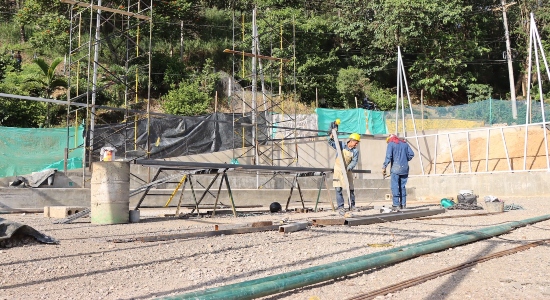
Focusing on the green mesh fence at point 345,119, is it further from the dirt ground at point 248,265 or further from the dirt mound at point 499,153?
the dirt ground at point 248,265

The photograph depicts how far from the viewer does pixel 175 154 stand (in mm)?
22594

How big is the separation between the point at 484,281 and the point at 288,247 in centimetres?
251

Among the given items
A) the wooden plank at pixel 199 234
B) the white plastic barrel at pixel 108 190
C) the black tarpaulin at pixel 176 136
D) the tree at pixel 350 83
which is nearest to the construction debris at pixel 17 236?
the wooden plank at pixel 199 234

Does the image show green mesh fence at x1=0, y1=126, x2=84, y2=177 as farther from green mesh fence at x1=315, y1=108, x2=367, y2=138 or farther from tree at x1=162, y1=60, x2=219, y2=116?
tree at x1=162, y1=60, x2=219, y2=116

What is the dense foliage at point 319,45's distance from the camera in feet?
120

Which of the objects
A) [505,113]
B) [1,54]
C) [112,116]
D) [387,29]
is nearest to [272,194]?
[505,113]

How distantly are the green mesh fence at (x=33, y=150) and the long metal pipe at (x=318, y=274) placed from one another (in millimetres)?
14872

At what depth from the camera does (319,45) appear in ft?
140

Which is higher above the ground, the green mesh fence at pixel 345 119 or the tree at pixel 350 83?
the tree at pixel 350 83

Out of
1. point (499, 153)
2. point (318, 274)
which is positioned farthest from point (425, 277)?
point (499, 153)

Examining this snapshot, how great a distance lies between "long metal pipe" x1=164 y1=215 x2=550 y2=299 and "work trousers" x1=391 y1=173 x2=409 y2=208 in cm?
501

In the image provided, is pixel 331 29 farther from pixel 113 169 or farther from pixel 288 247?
pixel 288 247

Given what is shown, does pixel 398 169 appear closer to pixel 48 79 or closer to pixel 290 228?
pixel 290 228

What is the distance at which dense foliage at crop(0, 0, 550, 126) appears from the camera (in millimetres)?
36500
